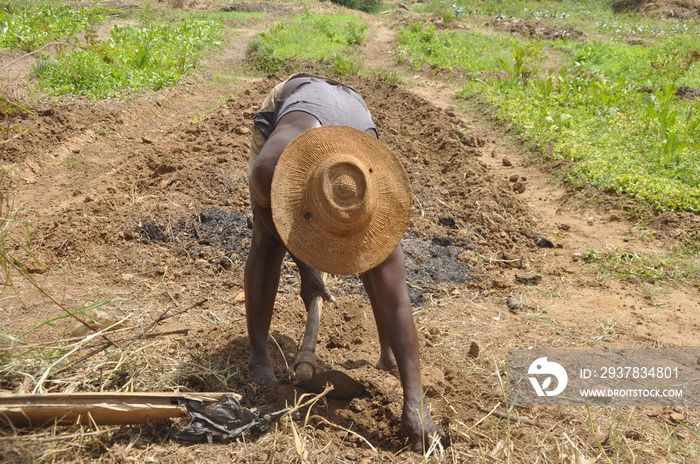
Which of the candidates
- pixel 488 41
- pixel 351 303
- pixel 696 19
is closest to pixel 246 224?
pixel 351 303

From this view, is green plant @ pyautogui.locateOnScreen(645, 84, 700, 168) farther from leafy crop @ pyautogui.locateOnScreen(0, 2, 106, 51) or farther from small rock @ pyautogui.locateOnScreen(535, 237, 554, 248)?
leafy crop @ pyautogui.locateOnScreen(0, 2, 106, 51)

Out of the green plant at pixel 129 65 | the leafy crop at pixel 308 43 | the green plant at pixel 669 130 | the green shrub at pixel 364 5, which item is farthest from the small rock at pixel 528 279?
the green shrub at pixel 364 5

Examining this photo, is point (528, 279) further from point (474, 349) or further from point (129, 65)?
point (129, 65)

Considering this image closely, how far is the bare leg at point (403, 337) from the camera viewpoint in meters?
2.48

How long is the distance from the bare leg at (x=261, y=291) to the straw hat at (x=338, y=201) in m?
A: 0.45

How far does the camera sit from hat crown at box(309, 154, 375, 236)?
2279mm

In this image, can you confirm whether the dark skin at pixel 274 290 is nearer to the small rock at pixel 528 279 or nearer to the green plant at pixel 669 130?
the small rock at pixel 528 279

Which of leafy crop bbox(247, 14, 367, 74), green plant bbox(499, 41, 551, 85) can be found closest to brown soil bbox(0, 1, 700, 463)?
green plant bbox(499, 41, 551, 85)

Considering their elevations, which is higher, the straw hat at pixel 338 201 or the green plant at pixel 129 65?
the straw hat at pixel 338 201

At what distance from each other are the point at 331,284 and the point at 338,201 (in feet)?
6.93

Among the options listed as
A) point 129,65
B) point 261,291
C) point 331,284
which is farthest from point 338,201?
point 129,65

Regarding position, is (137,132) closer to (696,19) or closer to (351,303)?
(351,303)

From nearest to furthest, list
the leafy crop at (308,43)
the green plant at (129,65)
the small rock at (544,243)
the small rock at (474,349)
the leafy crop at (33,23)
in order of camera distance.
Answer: the small rock at (474,349)
the small rock at (544,243)
the green plant at (129,65)
the leafy crop at (33,23)
the leafy crop at (308,43)

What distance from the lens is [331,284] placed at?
4.34 m
